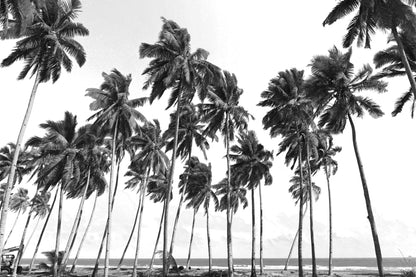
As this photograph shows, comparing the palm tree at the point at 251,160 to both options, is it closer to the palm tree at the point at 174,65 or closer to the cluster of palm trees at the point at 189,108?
the cluster of palm trees at the point at 189,108

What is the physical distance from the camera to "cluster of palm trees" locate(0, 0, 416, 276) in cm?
2131

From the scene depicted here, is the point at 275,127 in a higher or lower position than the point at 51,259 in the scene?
higher

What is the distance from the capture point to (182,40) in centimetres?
2738

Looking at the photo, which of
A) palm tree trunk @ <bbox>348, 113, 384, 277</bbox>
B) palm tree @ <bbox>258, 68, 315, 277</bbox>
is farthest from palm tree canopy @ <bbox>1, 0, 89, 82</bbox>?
palm tree trunk @ <bbox>348, 113, 384, 277</bbox>

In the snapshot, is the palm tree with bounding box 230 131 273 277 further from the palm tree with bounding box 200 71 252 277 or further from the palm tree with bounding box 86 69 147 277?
the palm tree with bounding box 86 69 147 277

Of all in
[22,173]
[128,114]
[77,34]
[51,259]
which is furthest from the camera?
[22,173]

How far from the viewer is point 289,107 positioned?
33500 millimetres

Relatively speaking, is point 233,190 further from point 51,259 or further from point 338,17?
point 338,17

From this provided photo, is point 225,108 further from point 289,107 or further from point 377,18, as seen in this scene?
point 377,18

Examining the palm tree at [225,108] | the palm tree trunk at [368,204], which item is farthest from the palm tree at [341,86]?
the palm tree at [225,108]

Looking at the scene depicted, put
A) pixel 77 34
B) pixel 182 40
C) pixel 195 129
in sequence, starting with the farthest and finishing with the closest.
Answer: pixel 195 129 < pixel 182 40 < pixel 77 34

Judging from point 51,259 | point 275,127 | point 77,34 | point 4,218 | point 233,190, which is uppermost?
point 77,34

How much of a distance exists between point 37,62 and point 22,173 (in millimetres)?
36998

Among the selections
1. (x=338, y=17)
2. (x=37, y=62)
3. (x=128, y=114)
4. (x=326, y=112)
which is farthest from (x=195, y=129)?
(x=338, y=17)
